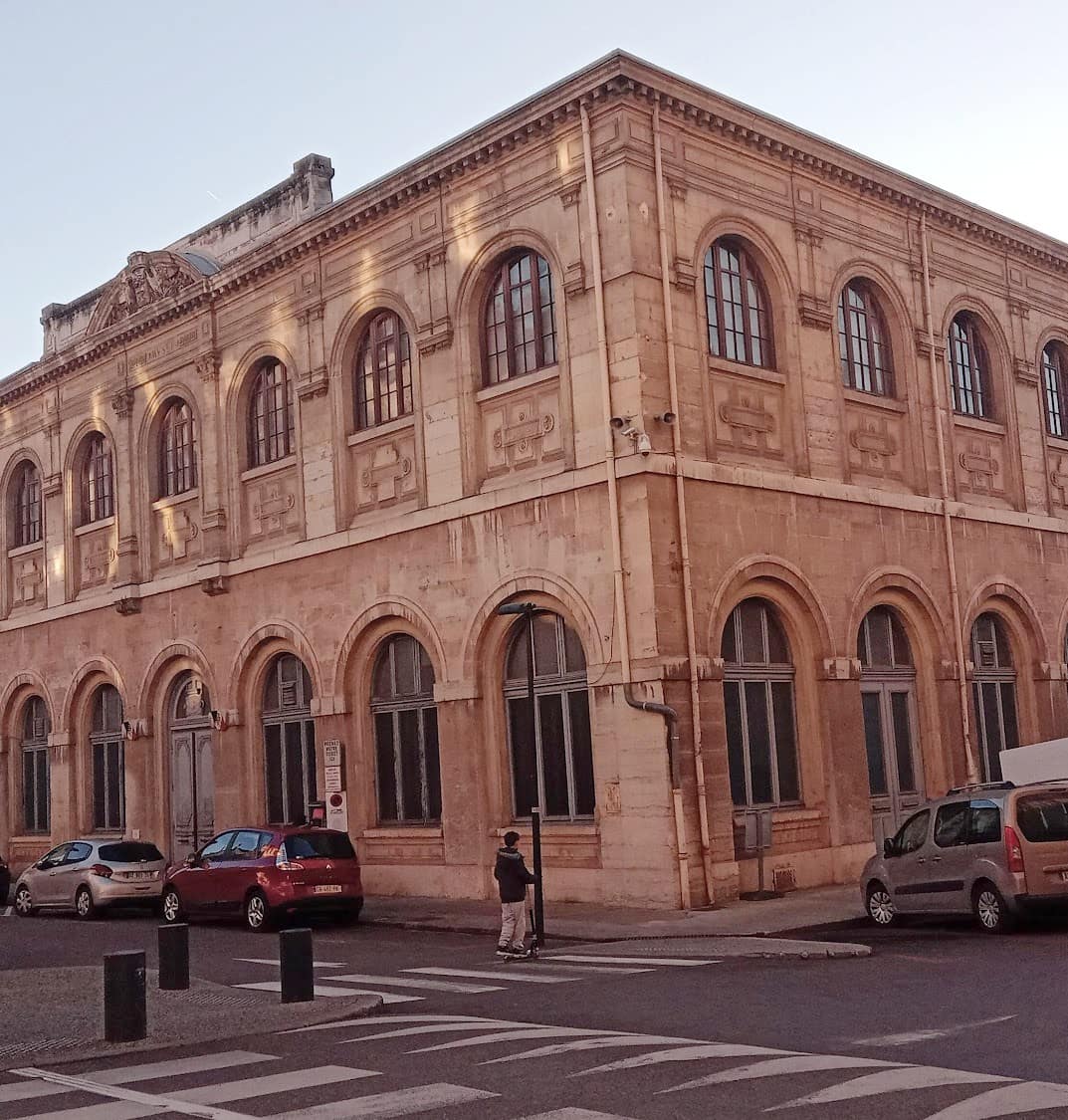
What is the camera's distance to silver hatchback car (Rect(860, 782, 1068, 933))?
1612cm

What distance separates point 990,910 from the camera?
16484 millimetres

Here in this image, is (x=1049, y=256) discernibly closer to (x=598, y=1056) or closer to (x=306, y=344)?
(x=306, y=344)

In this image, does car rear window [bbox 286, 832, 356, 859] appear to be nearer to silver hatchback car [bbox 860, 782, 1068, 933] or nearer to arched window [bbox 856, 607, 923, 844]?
silver hatchback car [bbox 860, 782, 1068, 933]

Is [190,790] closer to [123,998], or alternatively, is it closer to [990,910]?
[990,910]

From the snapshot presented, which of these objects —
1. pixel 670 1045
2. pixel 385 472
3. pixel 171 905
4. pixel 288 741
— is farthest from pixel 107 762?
pixel 670 1045

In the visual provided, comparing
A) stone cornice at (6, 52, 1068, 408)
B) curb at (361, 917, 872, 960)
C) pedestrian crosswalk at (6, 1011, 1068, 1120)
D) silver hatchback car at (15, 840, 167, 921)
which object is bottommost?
curb at (361, 917, 872, 960)

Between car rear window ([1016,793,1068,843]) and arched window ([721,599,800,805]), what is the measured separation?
5.51 m

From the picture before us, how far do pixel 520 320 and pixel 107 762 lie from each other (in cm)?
1504

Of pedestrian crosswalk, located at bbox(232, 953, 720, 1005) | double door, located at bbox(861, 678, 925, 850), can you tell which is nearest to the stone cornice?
double door, located at bbox(861, 678, 925, 850)

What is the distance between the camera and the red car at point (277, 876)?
20578 millimetres

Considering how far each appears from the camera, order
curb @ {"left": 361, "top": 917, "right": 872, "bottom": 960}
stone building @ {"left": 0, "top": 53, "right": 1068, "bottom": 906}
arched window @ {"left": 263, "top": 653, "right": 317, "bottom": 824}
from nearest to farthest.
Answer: curb @ {"left": 361, "top": 917, "right": 872, "bottom": 960} < stone building @ {"left": 0, "top": 53, "right": 1068, "bottom": 906} < arched window @ {"left": 263, "top": 653, "right": 317, "bottom": 824}

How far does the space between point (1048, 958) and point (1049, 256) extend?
18949 mm

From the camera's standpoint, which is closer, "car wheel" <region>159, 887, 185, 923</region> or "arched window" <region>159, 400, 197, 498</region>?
"car wheel" <region>159, 887, 185, 923</region>


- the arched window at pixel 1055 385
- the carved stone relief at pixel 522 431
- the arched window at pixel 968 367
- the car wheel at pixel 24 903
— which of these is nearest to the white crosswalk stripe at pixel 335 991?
the carved stone relief at pixel 522 431
